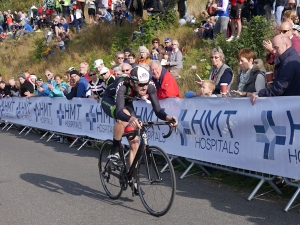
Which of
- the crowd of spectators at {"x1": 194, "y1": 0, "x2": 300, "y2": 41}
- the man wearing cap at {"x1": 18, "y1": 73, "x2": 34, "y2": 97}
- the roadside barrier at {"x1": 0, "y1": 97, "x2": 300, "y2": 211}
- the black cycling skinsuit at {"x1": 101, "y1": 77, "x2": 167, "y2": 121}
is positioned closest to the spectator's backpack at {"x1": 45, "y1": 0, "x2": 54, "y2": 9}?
the man wearing cap at {"x1": 18, "y1": 73, "x2": 34, "y2": 97}

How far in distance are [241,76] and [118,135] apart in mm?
2532

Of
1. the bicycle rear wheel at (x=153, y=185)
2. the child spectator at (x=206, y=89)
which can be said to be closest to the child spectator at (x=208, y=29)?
the child spectator at (x=206, y=89)

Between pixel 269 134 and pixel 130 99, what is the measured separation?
1930 millimetres

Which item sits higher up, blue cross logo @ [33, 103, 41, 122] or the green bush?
the green bush

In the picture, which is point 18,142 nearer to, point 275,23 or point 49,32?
point 275,23

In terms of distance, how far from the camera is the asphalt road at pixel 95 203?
22.2 ft

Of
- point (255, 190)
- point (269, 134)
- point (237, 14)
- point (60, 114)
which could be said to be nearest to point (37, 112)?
point (60, 114)

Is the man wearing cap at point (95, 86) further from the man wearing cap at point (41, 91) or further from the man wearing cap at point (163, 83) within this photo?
the man wearing cap at point (41, 91)

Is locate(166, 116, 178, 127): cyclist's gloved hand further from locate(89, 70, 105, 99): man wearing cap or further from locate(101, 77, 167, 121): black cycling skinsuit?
locate(89, 70, 105, 99): man wearing cap

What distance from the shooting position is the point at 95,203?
305 inches

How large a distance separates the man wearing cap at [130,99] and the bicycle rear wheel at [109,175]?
203 millimetres

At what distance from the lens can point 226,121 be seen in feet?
25.9

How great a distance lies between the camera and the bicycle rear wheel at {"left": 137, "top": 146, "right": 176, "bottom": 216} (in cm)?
683

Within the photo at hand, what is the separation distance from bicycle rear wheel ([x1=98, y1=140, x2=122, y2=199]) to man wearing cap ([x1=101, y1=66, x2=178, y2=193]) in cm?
20
